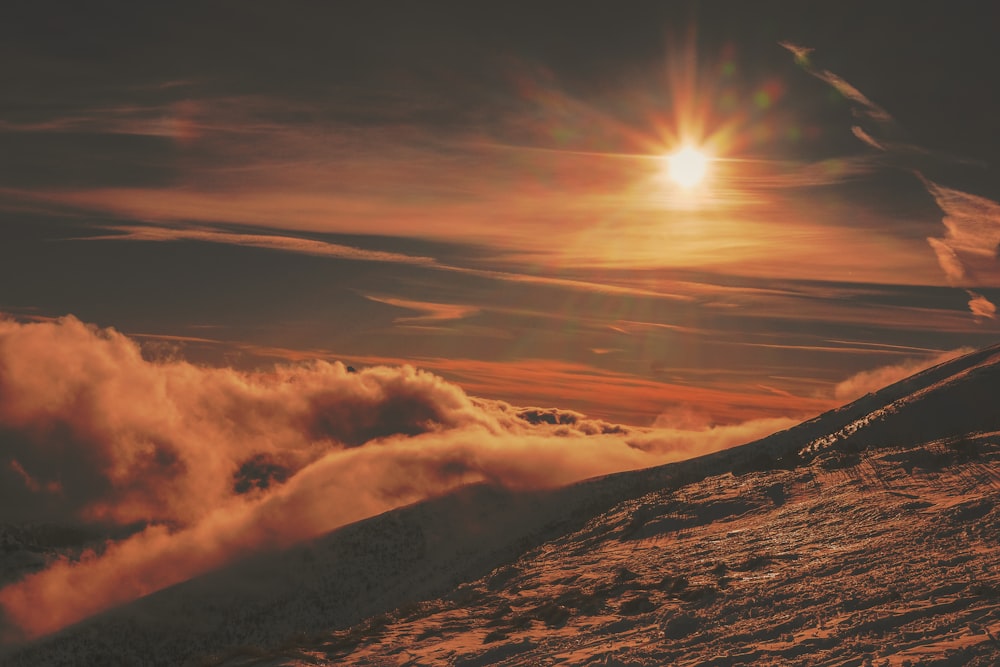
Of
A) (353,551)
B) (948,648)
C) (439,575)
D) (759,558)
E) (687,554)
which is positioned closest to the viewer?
(948,648)

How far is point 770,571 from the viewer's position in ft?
64.0

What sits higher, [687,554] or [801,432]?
[801,432]

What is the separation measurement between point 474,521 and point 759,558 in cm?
4745

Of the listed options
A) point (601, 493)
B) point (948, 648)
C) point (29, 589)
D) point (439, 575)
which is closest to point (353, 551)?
point (439, 575)

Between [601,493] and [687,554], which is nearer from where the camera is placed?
[687,554]

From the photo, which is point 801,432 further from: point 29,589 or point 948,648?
point 29,589

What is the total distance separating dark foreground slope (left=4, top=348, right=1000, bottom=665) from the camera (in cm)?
1466

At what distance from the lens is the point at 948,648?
12.4 metres

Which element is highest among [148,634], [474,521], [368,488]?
[368,488]

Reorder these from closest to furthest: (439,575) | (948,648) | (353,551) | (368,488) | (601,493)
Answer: (948,648) → (439,575) → (601,493) → (353,551) → (368,488)

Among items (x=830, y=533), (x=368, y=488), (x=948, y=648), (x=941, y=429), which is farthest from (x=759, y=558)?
(x=368, y=488)

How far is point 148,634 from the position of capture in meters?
60.6

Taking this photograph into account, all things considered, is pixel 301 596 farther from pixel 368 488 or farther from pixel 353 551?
pixel 368 488

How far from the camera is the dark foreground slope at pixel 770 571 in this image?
14656 mm
